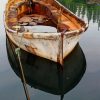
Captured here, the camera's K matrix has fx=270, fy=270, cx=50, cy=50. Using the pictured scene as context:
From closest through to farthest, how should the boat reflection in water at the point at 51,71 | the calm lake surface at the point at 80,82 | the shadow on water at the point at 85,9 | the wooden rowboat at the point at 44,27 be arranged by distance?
the calm lake surface at the point at 80,82, the boat reflection in water at the point at 51,71, the wooden rowboat at the point at 44,27, the shadow on water at the point at 85,9

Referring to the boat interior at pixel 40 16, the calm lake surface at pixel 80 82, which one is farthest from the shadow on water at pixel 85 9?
the calm lake surface at pixel 80 82

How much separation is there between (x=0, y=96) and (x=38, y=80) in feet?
6.74

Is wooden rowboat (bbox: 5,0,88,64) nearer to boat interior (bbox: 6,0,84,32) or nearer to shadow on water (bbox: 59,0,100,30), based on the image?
boat interior (bbox: 6,0,84,32)

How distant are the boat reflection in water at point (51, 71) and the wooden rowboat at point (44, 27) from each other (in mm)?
415

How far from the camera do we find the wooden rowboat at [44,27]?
12.5 meters

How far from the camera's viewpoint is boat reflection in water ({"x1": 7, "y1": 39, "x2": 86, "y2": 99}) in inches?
460

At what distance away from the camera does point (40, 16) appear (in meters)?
19.8

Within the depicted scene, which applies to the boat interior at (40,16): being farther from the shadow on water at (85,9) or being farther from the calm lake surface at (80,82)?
the shadow on water at (85,9)

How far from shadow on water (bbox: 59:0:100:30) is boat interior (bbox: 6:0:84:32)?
183 inches

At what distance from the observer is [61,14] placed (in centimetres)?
1711

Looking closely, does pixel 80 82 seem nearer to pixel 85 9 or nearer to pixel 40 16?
pixel 40 16

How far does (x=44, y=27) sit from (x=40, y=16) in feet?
5.01

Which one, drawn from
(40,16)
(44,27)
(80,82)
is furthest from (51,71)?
(40,16)

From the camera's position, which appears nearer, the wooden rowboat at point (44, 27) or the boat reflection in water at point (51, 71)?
the boat reflection in water at point (51, 71)
